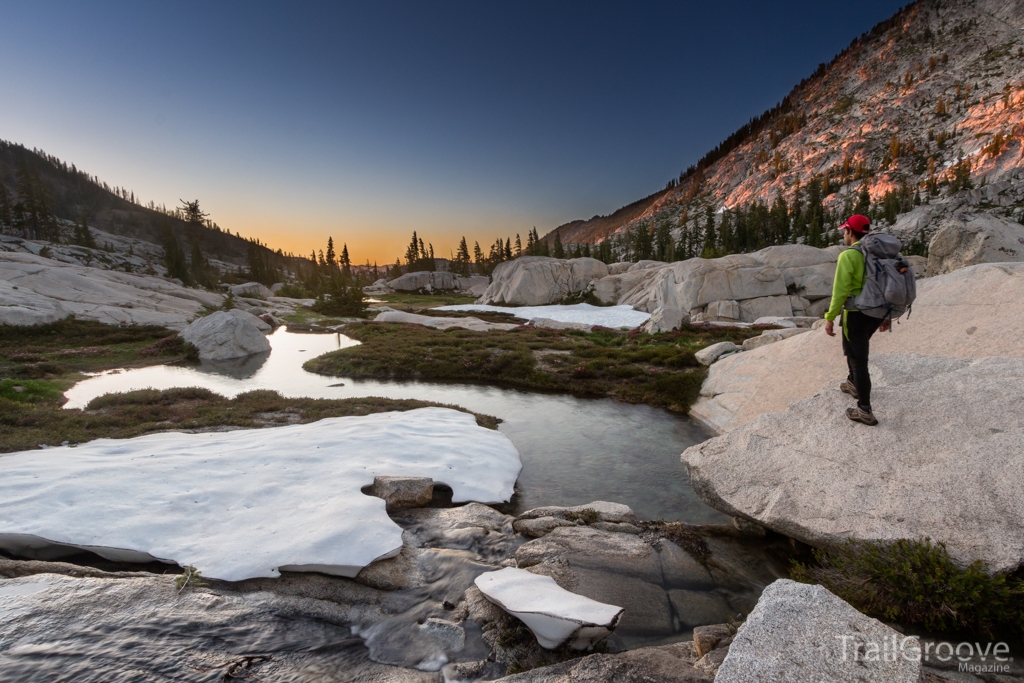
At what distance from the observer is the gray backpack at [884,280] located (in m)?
6.94

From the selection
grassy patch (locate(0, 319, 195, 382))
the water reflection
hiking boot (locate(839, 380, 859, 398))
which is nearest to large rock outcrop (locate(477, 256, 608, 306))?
the water reflection

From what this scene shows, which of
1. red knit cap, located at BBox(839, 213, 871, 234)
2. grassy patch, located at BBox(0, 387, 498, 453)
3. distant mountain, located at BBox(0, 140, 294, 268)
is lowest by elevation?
grassy patch, located at BBox(0, 387, 498, 453)

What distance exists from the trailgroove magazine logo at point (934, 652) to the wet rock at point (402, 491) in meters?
6.34

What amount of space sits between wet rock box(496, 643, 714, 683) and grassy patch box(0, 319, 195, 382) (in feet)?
87.1

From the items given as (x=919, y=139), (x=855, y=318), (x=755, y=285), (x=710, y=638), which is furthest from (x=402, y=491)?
(x=919, y=139)

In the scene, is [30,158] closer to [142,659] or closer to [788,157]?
[142,659]

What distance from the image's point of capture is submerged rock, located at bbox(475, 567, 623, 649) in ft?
14.5

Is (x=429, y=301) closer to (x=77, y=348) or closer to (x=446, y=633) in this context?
(x=77, y=348)

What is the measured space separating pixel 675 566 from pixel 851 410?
4738mm

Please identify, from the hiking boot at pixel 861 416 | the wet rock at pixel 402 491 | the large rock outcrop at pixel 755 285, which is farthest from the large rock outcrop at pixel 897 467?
the large rock outcrop at pixel 755 285

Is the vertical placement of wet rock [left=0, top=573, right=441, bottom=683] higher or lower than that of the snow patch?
lower

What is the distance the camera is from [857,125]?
179 metres

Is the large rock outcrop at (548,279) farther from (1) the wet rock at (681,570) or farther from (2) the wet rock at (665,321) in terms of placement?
(1) the wet rock at (681,570)

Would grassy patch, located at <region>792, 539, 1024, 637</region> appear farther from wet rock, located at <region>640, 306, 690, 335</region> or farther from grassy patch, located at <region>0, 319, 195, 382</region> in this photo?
grassy patch, located at <region>0, 319, 195, 382</region>
